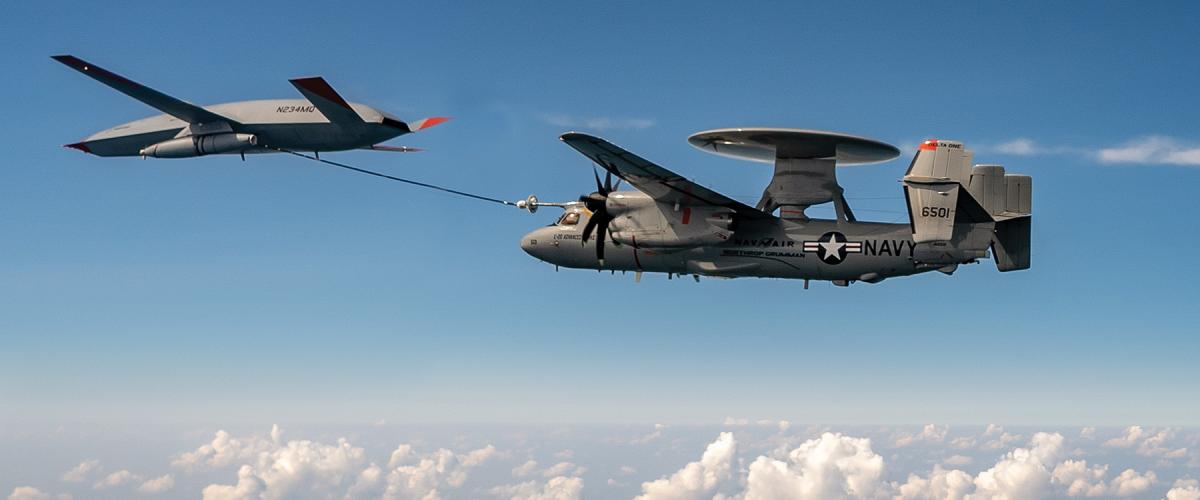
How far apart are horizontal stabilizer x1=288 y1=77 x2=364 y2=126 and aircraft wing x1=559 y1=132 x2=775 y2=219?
1114 cm

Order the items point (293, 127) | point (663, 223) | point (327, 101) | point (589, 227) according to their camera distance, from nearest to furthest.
A: point (663, 223)
point (589, 227)
point (327, 101)
point (293, 127)

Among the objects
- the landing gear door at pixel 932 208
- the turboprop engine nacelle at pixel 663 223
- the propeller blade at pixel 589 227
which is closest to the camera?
the landing gear door at pixel 932 208

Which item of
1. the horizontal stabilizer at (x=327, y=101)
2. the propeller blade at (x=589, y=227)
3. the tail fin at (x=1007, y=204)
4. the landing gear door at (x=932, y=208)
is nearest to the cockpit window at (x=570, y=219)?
the propeller blade at (x=589, y=227)

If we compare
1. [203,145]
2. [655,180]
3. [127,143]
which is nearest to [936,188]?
[655,180]

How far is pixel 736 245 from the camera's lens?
3447 cm

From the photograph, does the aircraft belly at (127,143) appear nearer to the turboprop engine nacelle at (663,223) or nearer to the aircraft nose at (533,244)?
the aircraft nose at (533,244)

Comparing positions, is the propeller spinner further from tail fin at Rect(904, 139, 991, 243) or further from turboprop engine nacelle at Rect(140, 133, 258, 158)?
turboprop engine nacelle at Rect(140, 133, 258, 158)

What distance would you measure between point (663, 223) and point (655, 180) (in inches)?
64.3

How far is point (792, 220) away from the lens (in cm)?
3428

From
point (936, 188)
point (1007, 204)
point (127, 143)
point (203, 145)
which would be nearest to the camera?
point (936, 188)

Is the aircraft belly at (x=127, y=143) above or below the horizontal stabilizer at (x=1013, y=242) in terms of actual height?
above

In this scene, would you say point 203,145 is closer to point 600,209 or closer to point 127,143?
point 127,143

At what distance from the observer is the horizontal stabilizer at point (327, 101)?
38.2 meters

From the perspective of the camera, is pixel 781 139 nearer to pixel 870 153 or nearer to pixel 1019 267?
pixel 870 153
